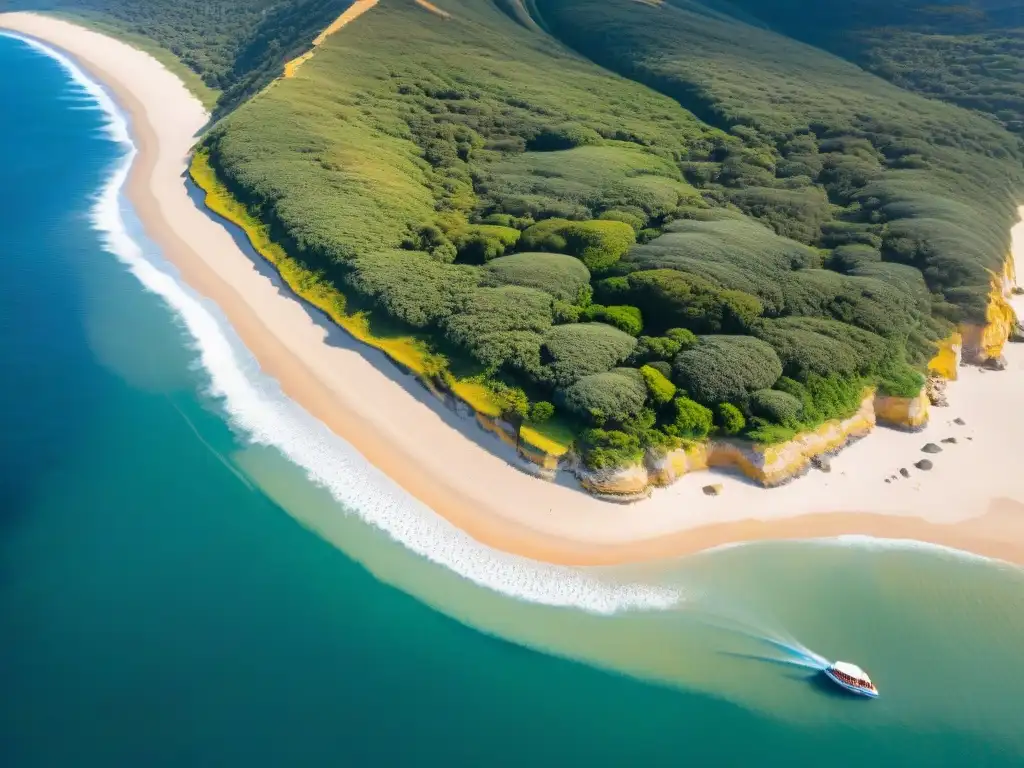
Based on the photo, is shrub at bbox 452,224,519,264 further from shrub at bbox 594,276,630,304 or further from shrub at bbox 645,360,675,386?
shrub at bbox 645,360,675,386

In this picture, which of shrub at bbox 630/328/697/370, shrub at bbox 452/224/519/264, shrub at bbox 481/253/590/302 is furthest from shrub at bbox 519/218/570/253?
shrub at bbox 630/328/697/370

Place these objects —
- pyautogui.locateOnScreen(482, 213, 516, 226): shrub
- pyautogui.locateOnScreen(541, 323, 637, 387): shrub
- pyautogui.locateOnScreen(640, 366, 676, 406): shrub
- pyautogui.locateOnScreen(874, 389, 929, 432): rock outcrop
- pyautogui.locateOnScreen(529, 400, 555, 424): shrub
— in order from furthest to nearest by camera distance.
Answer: pyautogui.locateOnScreen(482, 213, 516, 226): shrub, pyautogui.locateOnScreen(874, 389, 929, 432): rock outcrop, pyautogui.locateOnScreen(541, 323, 637, 387): shrub, pyautogui.locateOnScreen(640, 366, 676, 406): shrub, pyautogui.locateOnScreen(529, 400, 555, 424): shrub

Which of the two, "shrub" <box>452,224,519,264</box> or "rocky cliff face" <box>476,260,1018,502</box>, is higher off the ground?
"shrub" <box>452,224,519,264</box>

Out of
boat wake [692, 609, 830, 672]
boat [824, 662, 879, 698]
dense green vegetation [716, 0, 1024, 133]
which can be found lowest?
boat wake [692, 609, 830, 672]

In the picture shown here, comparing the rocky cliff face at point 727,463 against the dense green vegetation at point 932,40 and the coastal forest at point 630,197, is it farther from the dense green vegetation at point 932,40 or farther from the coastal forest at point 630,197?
the dense green vegetation at point 932,40

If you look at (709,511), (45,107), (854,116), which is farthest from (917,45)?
(45,107)

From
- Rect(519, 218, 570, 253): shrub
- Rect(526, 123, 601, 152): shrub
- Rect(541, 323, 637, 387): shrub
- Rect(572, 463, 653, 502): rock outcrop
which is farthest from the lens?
Rect(526, 123, 601, 152): shrub

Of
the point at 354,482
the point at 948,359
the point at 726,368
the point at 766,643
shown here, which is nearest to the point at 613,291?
the point at 726,368

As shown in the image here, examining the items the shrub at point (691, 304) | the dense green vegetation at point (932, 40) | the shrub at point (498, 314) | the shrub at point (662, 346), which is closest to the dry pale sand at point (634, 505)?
the shrub at point (498, 314)
